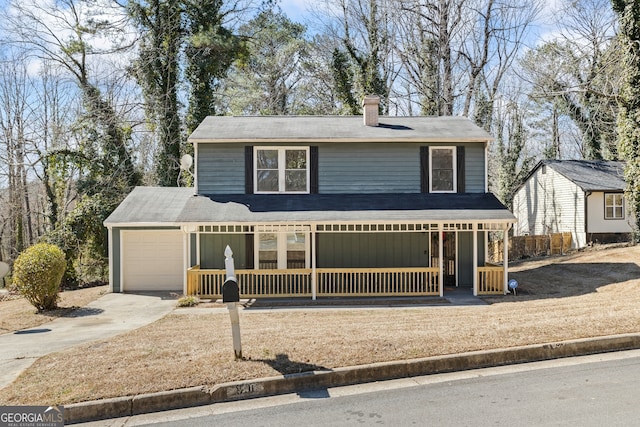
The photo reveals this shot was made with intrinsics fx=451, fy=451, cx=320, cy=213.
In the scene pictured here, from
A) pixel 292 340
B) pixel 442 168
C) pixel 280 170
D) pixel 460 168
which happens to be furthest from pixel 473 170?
pixel 292 340

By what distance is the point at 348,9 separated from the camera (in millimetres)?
29000

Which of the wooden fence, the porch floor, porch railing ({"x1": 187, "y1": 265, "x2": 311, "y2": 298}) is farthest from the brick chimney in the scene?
the wooden fence

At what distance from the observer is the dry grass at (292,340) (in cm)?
572

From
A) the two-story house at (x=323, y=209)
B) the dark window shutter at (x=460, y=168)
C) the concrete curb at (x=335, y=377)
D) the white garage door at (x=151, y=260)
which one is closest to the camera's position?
the concrete curb at (x=335, y=377)

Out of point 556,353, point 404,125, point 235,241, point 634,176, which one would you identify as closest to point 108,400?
point 556,353

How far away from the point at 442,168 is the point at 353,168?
9.68ft

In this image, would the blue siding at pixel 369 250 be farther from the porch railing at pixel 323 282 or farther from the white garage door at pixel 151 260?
the white garage door at pixel 151 260

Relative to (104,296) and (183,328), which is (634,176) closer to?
(183,328)

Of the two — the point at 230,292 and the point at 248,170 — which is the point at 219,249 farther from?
the point at 230,292

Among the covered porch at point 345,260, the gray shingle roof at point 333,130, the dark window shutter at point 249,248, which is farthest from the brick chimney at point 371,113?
the dark window shutter at point 249,248

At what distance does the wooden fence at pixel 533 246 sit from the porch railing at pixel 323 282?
38.4 feet

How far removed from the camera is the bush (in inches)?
450

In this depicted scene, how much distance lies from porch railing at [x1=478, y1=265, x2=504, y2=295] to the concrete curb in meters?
6.24

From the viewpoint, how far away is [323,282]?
14.0 m
